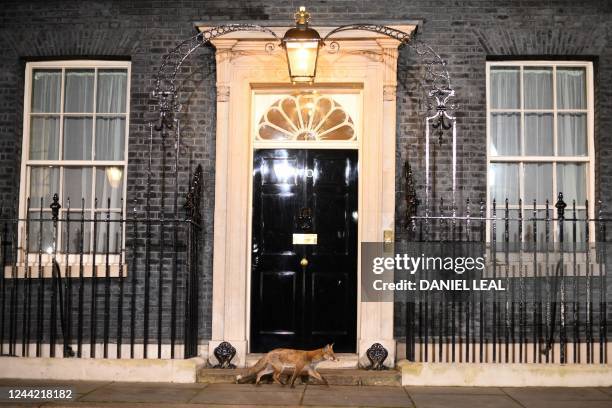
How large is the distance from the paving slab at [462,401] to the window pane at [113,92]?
4654 millimetres

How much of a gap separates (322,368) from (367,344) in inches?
21.5

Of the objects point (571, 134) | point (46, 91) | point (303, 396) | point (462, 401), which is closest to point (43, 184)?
point (46, 91)

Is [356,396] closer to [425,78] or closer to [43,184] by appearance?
[425,78]

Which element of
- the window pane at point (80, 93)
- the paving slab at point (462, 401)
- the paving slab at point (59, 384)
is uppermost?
the window pane at point (80, 93)

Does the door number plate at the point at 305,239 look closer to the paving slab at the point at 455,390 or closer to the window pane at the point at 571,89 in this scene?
the paving slab at the point at 455,390

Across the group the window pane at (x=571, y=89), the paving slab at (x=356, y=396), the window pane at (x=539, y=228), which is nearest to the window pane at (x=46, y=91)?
the paving slab at (x=356, y=396)

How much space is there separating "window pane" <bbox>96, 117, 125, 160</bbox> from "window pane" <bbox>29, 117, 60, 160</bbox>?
0.50 metres

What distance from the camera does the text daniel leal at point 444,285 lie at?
8.02 meters

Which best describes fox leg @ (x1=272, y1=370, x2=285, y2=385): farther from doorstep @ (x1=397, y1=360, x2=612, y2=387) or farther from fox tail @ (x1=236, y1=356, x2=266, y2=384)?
doorstep @ (x1=397, y1=360, x2=612, y2=387)

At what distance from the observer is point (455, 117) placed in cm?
834

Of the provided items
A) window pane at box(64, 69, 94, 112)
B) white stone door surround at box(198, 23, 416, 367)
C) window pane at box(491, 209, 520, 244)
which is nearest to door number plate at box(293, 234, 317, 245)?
white stone door surround at box(198, 23, 416, 367)

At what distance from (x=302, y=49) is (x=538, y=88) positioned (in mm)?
2876

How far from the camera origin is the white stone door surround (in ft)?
26.7

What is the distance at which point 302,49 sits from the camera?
7555 mm
